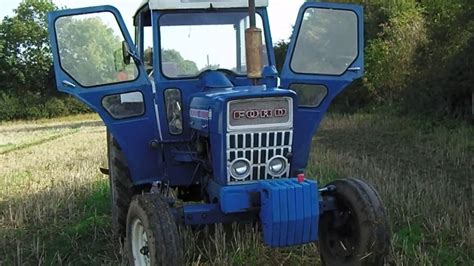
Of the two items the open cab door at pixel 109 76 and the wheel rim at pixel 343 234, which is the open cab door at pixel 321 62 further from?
the open cab door at pixel 109 76

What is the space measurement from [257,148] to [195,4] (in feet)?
5.11

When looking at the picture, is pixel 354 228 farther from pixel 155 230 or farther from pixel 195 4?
pixel 195 4

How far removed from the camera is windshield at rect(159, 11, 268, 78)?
5234 millimetres

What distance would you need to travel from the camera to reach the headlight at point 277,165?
4.53 m

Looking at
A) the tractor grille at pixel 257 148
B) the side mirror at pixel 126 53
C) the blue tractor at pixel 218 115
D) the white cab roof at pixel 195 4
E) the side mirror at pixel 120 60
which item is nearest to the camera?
the blue tractor at pixel 218 115

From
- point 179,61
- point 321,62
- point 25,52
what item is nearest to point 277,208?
point 321,62

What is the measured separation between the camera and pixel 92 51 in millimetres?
4855

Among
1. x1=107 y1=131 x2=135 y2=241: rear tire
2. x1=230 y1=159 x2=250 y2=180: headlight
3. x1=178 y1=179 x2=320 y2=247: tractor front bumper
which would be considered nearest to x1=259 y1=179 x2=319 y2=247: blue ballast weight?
x1=178 y1=179 x2=320 y2=247: tractor front bumper

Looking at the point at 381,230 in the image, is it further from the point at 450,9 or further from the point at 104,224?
the point at 450,9

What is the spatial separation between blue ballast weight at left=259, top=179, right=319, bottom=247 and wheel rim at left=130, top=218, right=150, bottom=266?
944mm

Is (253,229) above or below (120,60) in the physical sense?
below

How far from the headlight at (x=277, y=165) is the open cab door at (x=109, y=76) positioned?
3.71 ft

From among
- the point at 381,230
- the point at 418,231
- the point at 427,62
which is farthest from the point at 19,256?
the point at 427,62

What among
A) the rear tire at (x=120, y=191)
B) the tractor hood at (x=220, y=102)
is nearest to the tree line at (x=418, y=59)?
the rear tire at (x=120, y=191)
